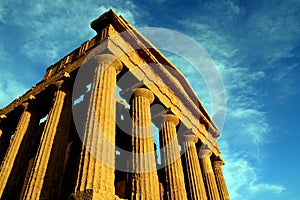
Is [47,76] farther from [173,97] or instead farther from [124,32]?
[173,97]

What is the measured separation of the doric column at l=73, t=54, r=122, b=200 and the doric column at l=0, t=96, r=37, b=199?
637 cm

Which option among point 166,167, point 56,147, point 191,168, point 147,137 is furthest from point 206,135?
point 56,147

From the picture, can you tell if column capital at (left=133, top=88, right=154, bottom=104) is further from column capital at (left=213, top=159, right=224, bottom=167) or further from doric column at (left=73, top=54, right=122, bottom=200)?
column capital at (left=213, top=159, right=224, bottom=167)

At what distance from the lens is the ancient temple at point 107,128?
10.0 meters

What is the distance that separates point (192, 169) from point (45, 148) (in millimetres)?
9880

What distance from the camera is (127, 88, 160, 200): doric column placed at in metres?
10.8

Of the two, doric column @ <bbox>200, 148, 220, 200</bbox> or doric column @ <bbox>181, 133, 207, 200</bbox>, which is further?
doric column @ <bbox>200, 148, 220, 200</bbox>

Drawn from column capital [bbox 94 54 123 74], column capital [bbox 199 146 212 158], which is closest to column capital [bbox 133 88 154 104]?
column capital [bbox 94 54 123 74]

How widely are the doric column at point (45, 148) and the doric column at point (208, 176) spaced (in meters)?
12.3

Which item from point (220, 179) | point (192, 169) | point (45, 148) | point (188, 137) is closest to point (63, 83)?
point (45, 148)

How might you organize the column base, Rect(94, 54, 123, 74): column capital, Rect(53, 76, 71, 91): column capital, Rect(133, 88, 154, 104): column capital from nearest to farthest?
the column base, Rect(94, 54, 123, 74): column capital, Rect(53, 76, 71, 91): column capital, Rect(133, 88, 154, 104): column capital

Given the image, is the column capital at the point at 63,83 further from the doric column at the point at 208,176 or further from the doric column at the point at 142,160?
the doric column at the point at 208,176

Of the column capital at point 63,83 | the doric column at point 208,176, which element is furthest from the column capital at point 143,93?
the doric column at point 208,176

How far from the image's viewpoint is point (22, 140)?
14.8 metres
